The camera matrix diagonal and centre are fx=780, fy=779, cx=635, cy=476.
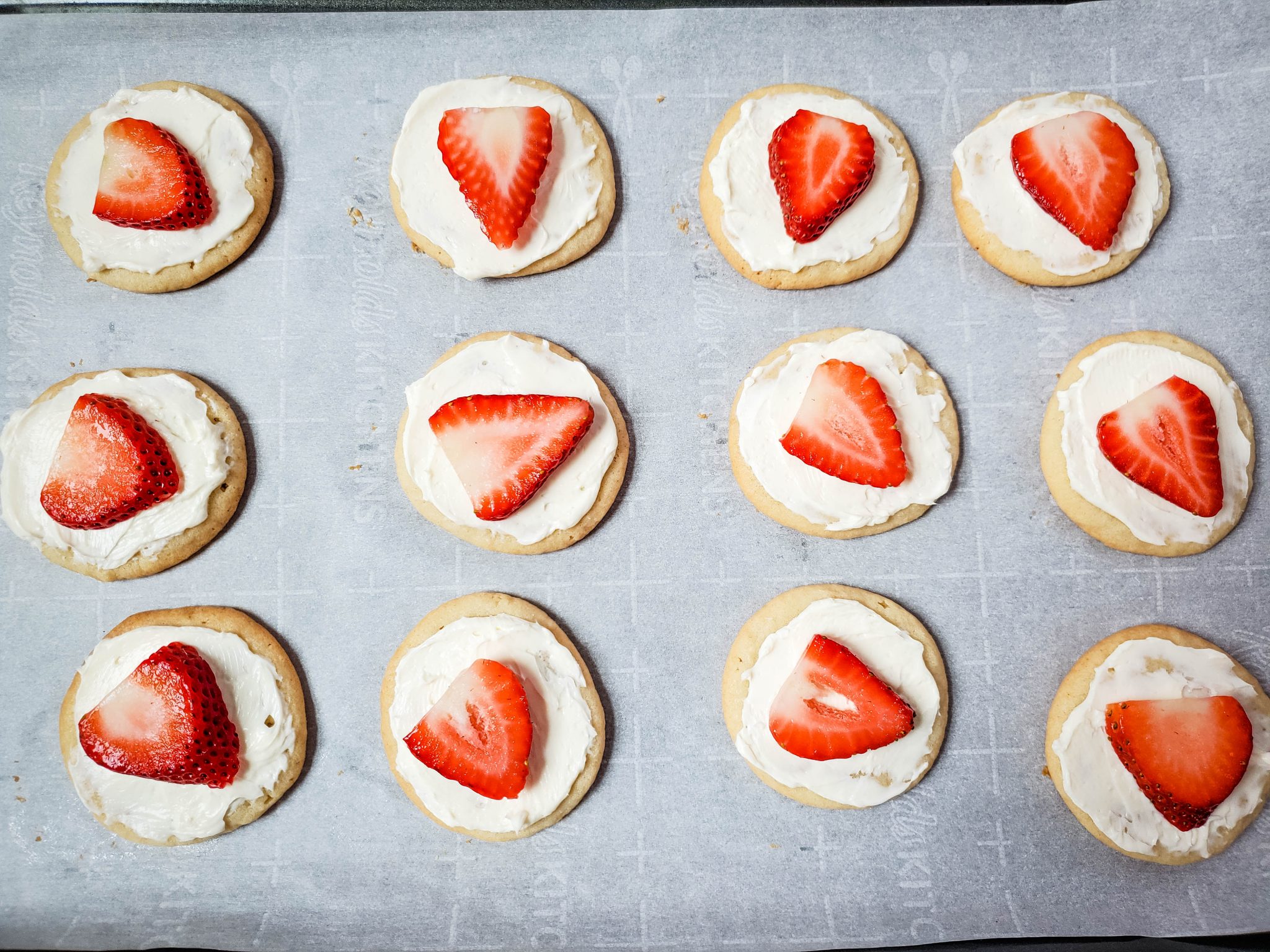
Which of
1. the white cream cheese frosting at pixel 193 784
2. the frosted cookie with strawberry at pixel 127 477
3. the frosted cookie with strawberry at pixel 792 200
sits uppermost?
the frosted cookie with strawberry at pixel 792 200

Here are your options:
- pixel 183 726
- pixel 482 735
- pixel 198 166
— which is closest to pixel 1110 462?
pixel 482 735

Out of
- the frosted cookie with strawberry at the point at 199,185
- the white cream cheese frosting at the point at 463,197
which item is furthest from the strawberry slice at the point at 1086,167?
the frosted cookie with strawberry at the point at 199,185

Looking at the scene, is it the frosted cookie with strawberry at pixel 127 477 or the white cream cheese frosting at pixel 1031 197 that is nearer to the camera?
the frosted cookie with strawberry at pixel 127 477

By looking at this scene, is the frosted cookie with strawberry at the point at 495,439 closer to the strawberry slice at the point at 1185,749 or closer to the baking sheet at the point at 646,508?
the baking sheet at the point at 646,508

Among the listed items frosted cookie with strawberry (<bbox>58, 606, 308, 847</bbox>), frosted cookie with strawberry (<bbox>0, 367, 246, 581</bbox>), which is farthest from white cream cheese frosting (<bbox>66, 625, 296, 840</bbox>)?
frosted cookie with strawberry (<bbox>0, 367, 246, 581</bbox>)

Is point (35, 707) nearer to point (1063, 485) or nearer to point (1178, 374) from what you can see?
point (1063, 485)
